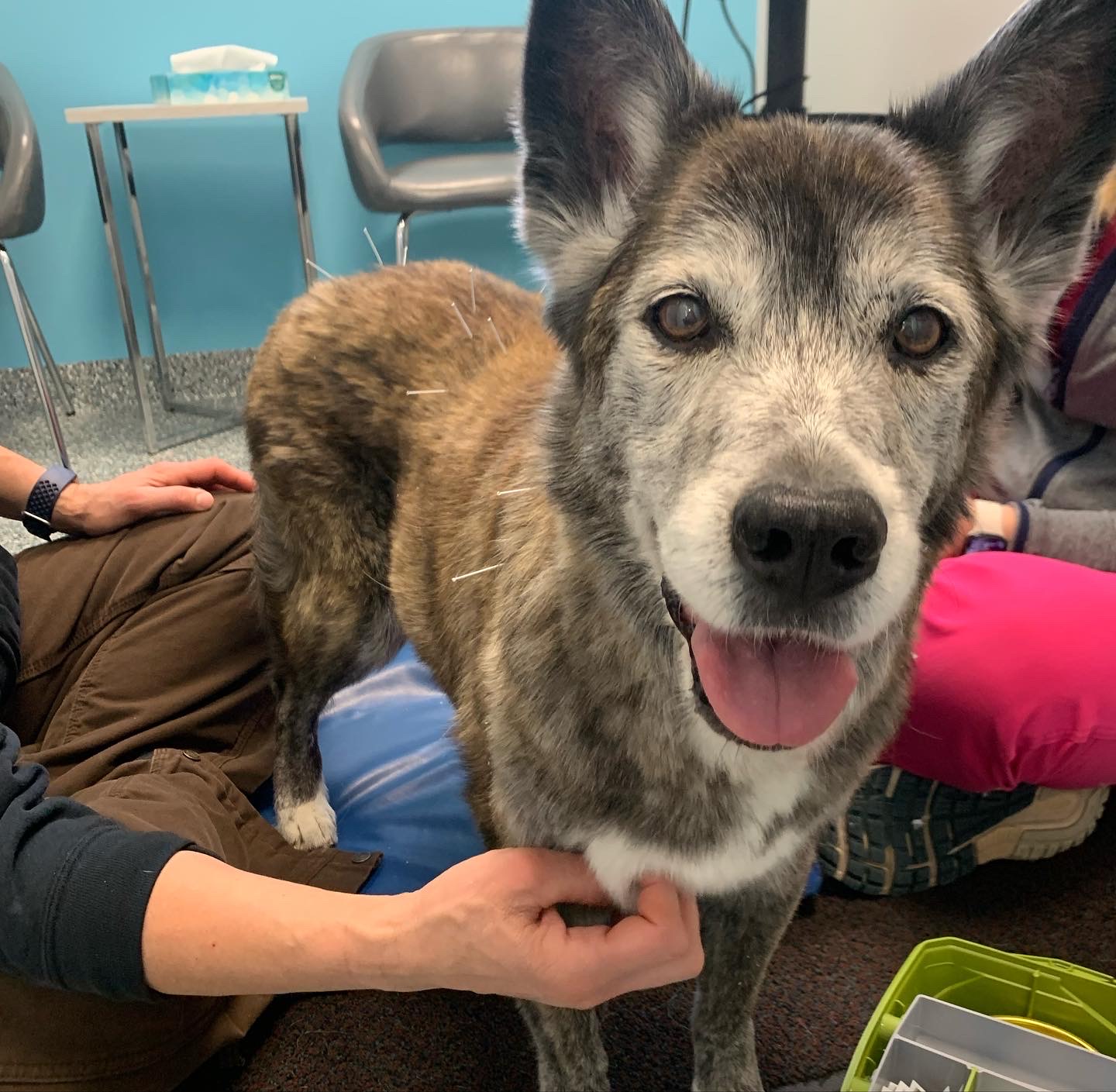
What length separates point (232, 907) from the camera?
1104 millimetres

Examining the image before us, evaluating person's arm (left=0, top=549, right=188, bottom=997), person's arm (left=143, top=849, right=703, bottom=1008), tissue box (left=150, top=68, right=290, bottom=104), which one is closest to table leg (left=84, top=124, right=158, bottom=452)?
tissue box (left=150, top=68, right=290, bottom=104)

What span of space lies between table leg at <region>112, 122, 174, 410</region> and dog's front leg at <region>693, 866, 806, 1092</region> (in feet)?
11.1

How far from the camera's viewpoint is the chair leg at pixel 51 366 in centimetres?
377

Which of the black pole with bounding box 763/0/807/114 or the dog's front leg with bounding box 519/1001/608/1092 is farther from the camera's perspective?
the black pole with bounding box 763/0/807/114

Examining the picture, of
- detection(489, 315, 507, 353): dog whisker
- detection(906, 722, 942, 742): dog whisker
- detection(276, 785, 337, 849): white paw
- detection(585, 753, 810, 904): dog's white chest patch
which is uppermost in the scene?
detection(489, 315, 507, 353): dog whisker

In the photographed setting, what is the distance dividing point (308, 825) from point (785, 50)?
247 cm

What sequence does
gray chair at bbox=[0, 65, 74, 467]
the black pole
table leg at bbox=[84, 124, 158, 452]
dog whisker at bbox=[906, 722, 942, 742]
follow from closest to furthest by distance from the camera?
dog whisker at bbox=[906, 722, 942, 742], the black pole, gray chair at bbox=[0, 65, 74, 467], table leg at bbox=[84, 124, 158, 452]

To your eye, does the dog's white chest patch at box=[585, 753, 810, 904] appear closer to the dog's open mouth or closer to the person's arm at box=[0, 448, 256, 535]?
the dog's open mouth

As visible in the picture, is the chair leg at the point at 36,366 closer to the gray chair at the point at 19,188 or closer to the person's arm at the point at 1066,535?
the gray chair at the point at 19,188

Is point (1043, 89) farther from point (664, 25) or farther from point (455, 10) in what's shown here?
point (455, 10)

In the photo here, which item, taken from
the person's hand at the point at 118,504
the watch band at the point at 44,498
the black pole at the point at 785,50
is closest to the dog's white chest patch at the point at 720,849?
the person's hand at the point at 118,504

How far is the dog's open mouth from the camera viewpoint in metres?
0.96

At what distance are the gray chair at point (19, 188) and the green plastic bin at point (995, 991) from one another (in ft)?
10.1

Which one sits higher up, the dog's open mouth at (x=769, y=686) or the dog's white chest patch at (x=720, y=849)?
the dog's open mouth at (x=769, y=686)
